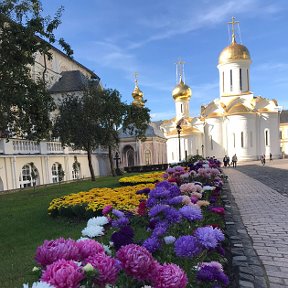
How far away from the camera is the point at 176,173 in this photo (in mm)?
8578

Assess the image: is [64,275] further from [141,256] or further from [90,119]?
[90,119]

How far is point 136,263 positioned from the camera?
173 cm

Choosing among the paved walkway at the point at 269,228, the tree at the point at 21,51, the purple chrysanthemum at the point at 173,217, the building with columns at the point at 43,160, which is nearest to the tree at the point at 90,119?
the building with columns at the point at 43,160

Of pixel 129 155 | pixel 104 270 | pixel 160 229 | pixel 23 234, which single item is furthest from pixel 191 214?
pixel 129 155

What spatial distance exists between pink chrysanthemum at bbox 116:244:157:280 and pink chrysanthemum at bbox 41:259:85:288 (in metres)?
0.28

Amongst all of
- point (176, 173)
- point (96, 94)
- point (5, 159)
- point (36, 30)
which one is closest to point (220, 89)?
point (96, 94)

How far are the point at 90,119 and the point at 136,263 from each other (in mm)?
22206

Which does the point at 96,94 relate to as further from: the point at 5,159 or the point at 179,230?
the point at 179,230

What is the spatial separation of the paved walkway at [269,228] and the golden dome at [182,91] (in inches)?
1776

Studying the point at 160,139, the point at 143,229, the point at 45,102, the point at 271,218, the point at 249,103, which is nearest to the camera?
the point at 143,229

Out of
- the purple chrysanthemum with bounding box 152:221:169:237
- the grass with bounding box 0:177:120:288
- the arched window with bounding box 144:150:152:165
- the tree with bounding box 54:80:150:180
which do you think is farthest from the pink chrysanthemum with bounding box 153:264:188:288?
the arched window with bounding box 144:150:152:165

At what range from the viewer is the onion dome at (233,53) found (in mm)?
→ 47750

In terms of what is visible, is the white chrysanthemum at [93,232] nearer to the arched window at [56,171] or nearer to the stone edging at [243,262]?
the stone edging at [243,262]

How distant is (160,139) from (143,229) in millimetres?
56011
